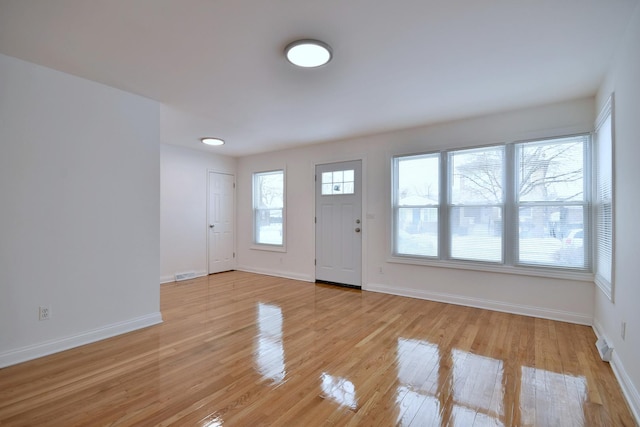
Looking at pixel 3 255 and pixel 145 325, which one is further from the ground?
pixel 3 255

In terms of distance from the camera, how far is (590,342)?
2.85 meters

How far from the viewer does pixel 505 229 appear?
3.77 m

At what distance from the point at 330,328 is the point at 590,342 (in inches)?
97.2

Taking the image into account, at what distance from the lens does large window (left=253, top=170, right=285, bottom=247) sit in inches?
241

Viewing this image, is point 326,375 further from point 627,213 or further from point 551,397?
point 627,213

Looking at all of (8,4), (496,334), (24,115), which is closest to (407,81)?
(496,334)

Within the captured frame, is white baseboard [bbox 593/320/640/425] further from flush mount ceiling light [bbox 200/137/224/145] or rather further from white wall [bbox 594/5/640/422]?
flush mount ceiling light [bbox 200/137/224/145]

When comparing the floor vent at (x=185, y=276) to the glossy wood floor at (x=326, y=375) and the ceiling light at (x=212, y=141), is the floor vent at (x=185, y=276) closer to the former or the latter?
the glossy wood floor at (x=326, y=375)

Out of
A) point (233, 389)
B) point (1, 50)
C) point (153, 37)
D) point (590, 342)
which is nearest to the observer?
point (233, 389)

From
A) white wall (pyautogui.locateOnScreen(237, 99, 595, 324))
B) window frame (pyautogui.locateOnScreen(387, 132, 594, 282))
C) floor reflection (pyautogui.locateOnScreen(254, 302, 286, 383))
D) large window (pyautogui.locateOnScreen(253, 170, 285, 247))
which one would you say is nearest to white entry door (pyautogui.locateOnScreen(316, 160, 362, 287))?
white wall (pyautogui.locateOnScreen(237, 99, 595, 324))

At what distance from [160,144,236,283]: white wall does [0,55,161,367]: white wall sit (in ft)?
7.18

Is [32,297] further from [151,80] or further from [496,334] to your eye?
[496,334]

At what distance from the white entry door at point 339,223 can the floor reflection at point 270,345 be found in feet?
5.37

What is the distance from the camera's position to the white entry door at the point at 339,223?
505 cm
